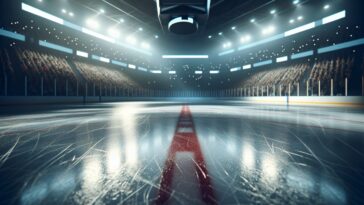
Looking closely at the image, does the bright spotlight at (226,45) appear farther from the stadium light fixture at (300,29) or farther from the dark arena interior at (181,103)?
the stadium light fixture at (300,29)

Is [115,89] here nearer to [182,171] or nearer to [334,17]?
[182,171]

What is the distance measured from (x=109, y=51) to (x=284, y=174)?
31.4m

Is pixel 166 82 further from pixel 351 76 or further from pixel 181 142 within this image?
pixel 181 142

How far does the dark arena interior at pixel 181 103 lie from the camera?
1379 millimetres

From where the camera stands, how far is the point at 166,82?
3875 centimetres

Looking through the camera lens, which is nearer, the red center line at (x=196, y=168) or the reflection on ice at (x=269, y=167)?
the red center line at (x=196, y=168)

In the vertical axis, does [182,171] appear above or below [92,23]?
below

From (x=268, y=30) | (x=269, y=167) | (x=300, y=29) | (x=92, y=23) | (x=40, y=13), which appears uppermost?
(x=92, y=23)

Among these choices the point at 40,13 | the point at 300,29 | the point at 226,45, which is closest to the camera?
the point at 40,13

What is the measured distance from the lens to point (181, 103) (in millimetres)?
22391

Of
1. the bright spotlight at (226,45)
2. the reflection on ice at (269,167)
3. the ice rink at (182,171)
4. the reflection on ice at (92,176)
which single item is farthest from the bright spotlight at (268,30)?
the reflection on ice at (92,176)

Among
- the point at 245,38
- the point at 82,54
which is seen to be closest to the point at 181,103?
the point at 245,38

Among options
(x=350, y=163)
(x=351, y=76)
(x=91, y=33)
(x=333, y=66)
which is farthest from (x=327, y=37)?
(x=91, y=33)

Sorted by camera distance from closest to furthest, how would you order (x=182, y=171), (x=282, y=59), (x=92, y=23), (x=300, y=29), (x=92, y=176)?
(x=92, y=176) → (x=182, y=171) → (x=300, y=29) → (x=92, y=23) → (x=282, y=59)
